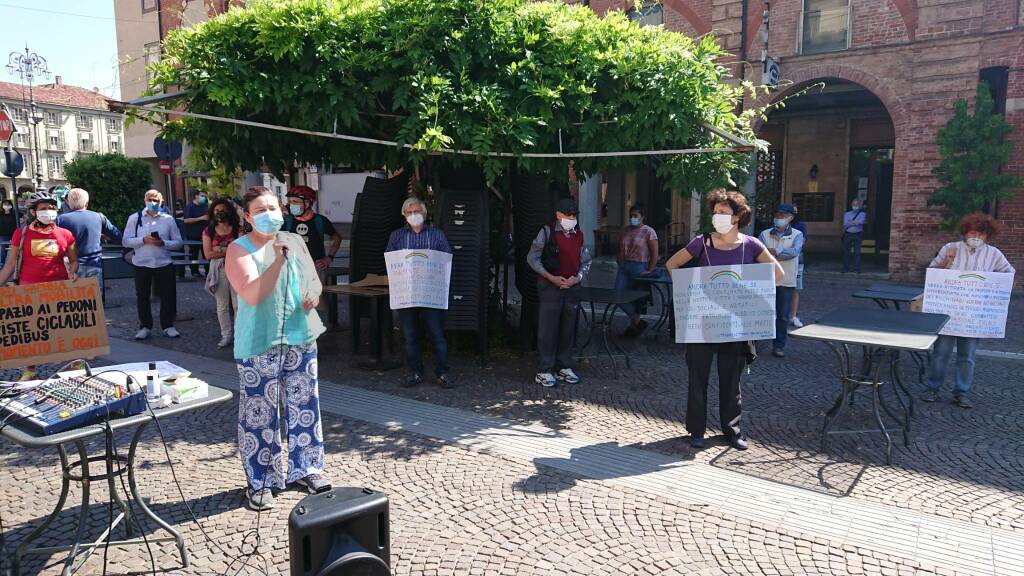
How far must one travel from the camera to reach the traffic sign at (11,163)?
13656 mm

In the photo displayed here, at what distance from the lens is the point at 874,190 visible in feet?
64.6

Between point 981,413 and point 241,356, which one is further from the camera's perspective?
point 981,413

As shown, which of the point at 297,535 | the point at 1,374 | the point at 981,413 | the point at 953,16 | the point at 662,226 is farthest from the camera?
the point at 662,226

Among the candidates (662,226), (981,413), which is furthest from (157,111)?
(662,226)

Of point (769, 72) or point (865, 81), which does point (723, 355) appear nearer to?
point (769, 72)

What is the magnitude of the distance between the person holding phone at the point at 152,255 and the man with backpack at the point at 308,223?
5.76 ft

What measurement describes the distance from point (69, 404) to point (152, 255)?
20.8 feet

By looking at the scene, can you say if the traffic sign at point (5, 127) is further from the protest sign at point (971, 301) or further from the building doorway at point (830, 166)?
the building doorway at point (830, 166)

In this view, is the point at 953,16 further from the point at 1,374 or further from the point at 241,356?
the point at 1,374

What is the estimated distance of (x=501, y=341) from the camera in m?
8.59

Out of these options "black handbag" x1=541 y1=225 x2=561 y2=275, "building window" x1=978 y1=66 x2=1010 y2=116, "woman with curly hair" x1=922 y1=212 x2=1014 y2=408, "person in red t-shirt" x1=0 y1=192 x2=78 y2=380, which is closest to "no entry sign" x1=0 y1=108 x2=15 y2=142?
"person in red t-shirt" x1=0 y1=192 x2=78 y2=380

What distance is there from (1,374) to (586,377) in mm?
5526

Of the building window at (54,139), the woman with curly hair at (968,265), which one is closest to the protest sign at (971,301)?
the woman with curly hair at (968,265)

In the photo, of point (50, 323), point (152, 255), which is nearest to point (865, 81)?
point (152, 255)
